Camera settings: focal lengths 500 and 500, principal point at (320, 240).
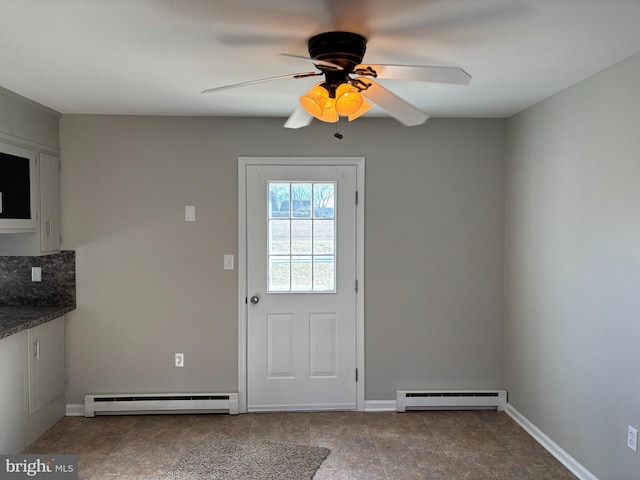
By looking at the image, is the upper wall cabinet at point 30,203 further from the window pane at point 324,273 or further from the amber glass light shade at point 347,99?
the amber glass light shade at point 347,99

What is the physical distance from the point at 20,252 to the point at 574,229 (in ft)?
12.4

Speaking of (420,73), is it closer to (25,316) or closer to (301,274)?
(301,274)

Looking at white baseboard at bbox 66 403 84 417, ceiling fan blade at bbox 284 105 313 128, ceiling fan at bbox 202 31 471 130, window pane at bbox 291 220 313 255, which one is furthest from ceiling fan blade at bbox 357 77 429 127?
white baseboard at bbox 66 403 84 417

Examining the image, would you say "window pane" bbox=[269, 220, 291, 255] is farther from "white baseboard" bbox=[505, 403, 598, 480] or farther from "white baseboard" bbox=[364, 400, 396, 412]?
"white baseboard" bbox=[505, 403, 598, 480]

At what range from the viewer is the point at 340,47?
7.12 feet

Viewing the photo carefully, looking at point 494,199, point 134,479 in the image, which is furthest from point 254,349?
point 494,199

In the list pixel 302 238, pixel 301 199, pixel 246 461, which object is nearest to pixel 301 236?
pixel 302 238

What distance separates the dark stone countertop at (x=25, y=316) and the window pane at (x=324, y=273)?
1.90 meters

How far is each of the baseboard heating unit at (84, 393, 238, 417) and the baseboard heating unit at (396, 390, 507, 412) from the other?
4.43 feet

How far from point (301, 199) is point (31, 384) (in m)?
2.30

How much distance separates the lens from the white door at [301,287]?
13.0 feet

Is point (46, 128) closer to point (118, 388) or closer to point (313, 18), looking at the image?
point (118, 388)

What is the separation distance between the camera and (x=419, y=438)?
3.49 meters

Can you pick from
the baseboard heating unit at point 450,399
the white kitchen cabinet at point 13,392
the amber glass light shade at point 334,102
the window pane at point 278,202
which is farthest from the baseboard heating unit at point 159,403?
the amber glass light shade at point 334,102
